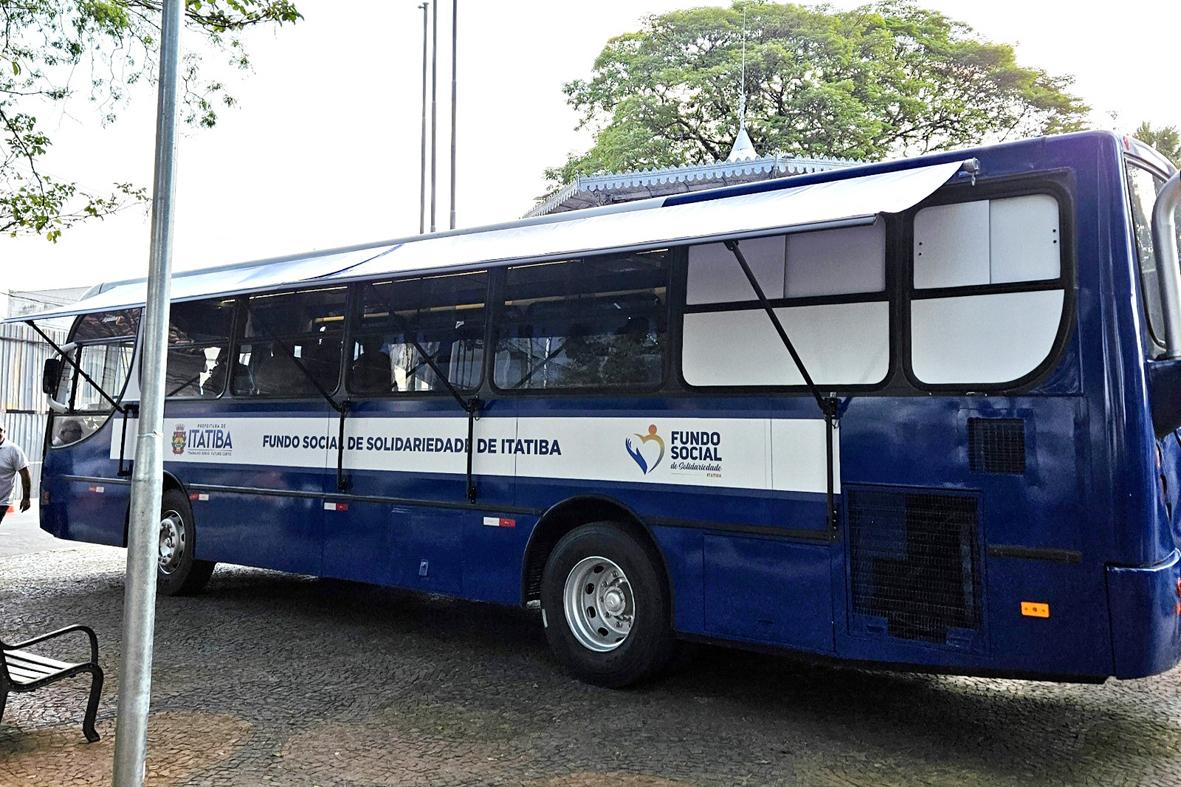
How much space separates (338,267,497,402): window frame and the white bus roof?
0.95 feet

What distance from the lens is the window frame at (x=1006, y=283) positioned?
4824 mm

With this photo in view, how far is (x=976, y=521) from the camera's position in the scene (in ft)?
16.3

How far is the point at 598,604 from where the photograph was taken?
6379 mm

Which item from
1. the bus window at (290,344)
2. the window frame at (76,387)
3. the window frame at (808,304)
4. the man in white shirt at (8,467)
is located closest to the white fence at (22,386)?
the man in white shirt at (8,467)

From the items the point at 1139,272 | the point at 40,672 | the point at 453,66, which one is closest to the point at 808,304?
the point at 1139,272

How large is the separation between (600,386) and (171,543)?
5.24m

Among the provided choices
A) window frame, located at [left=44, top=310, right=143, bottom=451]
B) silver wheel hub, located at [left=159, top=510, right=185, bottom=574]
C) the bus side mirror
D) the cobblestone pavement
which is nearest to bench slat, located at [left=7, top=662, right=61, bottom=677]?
the cobblestone pavement

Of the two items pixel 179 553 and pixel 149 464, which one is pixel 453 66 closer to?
pixel 179 553

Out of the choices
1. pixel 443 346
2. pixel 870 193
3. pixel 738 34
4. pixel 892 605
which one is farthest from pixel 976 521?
pixel 738 34

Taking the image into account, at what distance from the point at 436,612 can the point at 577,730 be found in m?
3.56

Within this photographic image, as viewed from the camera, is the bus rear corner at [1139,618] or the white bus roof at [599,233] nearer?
the bus rear corner at [1139,618]

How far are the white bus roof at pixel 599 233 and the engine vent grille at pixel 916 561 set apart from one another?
1526 mm

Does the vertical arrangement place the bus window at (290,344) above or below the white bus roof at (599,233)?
below

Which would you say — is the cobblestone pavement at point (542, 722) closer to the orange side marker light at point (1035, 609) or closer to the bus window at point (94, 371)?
the orange side marker light at point (1035, 609)
